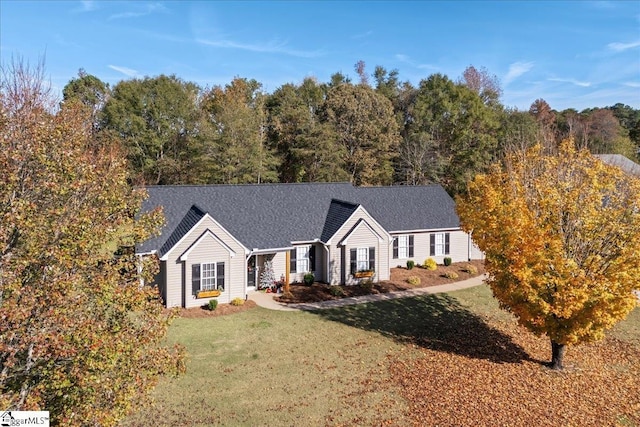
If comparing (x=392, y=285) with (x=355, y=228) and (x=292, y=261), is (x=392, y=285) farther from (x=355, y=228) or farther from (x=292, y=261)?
(x=292, y=261)

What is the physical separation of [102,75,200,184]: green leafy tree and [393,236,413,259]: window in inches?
976

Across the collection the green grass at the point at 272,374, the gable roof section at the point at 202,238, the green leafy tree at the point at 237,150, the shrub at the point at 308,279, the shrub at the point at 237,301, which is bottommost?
the green grass at the point at 272,374

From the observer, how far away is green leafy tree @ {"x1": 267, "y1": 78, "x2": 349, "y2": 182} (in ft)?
170

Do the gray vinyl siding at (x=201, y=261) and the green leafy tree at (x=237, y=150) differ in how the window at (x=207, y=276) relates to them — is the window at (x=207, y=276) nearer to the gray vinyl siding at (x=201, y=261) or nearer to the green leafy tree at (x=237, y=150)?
→ the gray vinyl siding at (x=201, y=261)

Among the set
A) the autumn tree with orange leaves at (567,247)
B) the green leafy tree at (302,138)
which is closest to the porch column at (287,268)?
the autumn tree with orange leaves at (567,247)

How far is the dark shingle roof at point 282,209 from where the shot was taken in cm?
2903

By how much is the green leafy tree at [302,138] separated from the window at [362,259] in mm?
21636

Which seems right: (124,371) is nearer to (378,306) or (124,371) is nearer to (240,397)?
(240,397)

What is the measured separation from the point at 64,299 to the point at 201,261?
1824 cm

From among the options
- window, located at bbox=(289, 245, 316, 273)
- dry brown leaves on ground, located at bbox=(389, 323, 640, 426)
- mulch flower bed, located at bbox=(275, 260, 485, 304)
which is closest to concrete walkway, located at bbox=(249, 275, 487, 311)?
mulch flower bed, located at bbox=(275, 260, 485, 304)

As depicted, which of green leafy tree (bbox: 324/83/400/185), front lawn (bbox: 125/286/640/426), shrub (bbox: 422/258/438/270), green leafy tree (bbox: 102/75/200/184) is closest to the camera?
front lawn (bbox: 125/286/640/426)

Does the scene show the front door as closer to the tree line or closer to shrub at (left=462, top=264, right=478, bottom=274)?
shrub at (left=462, top=264, right=478, bottom=274)

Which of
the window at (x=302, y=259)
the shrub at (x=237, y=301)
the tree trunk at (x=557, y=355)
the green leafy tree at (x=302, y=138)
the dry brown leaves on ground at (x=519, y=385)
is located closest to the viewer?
the dry brown leaves on ground at (x=519, y=385)

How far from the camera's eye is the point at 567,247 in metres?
18.1
